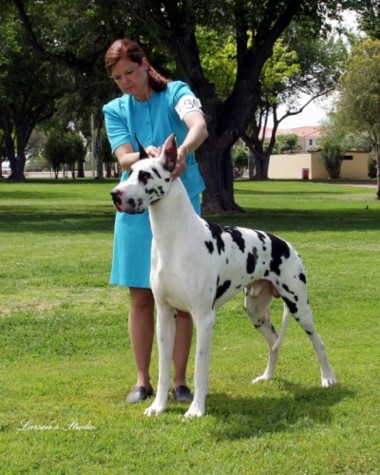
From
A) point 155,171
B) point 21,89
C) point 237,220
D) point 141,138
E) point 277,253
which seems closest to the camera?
point 155,171

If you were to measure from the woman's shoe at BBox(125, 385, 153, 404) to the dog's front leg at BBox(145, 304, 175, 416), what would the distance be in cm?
32

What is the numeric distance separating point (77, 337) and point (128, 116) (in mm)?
3327

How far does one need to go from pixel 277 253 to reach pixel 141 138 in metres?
1.33

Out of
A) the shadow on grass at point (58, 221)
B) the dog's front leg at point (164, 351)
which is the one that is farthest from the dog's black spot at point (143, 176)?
the shadow on grass at point (58, 221)

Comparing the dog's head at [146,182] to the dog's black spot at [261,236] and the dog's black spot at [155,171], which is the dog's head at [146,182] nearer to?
the dog's black spot at [155,171]

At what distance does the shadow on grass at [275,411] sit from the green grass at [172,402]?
14 millimetres

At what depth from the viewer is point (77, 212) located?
29.9m

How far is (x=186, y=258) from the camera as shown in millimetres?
5605

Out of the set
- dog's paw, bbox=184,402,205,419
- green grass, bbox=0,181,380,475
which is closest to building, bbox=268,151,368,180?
green grass, bbox=0,181,380,475

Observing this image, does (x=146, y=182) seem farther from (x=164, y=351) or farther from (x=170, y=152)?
(x=164, y=351)

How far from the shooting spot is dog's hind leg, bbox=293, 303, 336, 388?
6.59 metres

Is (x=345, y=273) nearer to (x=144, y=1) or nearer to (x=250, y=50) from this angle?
(x=144, y=1)

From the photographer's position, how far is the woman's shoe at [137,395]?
6.25 meters

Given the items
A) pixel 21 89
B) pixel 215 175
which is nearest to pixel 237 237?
pixel 215 175
